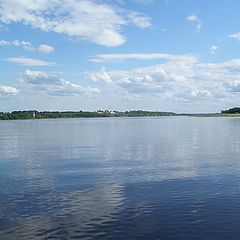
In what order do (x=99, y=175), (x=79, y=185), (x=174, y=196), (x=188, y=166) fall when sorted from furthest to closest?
(x=188, y=166), (x=99, y=175), (x=79, y=185), (x=174, y=196)

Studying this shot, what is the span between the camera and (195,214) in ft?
57.0

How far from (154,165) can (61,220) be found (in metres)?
16.8

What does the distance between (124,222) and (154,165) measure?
16043 mm

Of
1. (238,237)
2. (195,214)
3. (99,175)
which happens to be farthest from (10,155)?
(238,237)

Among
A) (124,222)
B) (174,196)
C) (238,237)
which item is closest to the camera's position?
(238,237)

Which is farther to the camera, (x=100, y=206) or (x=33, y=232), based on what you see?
(x=100, y=206)

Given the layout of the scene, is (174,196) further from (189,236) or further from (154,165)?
(154,165)

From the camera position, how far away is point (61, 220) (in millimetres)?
16766

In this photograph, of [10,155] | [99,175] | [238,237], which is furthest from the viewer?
[10,155]

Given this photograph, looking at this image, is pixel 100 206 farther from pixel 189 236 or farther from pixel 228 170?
pixel 228 170

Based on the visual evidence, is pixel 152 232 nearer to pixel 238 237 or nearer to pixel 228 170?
pixel 238 237

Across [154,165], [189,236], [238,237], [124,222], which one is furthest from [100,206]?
[154,165]

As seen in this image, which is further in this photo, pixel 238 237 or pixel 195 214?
pixel 195 214

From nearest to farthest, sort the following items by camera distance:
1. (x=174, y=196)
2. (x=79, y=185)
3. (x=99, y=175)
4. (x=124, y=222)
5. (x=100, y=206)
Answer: (x=124, y=222) → (x=100, y=206) → (x=174, y=196) → (x=79, y=185) → (x=99, y=175)
